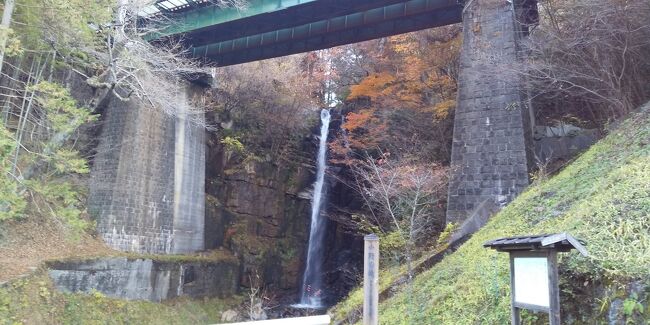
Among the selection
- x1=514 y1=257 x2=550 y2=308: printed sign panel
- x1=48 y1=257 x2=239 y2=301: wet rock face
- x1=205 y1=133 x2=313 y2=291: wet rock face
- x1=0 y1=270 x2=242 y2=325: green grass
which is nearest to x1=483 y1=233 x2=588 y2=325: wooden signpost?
x1=514 y1=257 x2=550 y2=308: printed sign panel

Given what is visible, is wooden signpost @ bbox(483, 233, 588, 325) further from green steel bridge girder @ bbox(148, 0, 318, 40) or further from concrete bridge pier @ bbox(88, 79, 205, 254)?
concrete bridge pier @ bbox(88, 79, 205, 254)

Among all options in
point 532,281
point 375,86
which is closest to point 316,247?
point 375,86

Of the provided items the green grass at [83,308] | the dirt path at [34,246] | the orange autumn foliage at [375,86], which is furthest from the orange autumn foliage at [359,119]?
the dirt path at [34,246]

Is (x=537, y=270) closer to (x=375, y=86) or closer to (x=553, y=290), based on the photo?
(x=553, y=290)

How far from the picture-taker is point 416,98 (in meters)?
16.3

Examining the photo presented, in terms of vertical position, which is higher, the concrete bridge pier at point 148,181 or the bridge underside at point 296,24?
the bridge underside at point 296,24

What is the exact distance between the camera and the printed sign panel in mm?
3822

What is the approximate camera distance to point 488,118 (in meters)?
11.4

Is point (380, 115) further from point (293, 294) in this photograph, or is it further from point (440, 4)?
point (293, 294)

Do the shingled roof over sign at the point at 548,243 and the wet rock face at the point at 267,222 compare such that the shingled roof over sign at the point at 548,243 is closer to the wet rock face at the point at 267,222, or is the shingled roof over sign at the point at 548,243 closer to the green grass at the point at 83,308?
the green grass at the point at 83,308

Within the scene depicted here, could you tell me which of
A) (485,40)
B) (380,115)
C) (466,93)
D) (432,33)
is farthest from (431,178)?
(432,33)

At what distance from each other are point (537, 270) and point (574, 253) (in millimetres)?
958

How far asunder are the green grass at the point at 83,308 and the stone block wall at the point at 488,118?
29.9 feet

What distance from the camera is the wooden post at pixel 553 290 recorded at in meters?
3.63
